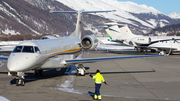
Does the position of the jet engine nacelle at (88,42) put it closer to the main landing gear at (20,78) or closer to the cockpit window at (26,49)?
the cockpit window at (26,49)

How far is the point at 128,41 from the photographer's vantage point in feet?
145

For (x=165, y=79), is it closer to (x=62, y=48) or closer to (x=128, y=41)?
(x=62, y=48)

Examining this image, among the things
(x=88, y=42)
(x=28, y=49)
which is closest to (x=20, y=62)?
(x=28, y=49)

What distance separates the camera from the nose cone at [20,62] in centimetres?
1318

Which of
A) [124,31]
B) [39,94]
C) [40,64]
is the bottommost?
[39,94]

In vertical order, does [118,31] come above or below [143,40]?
above

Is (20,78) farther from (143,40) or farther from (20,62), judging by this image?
(143,40)

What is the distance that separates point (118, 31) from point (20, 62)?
3409 cm

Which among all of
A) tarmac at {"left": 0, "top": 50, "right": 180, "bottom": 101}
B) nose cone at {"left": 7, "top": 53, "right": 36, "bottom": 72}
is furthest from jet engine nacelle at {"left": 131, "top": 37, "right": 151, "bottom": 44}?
nose cone at {"left": 7, "top": 53, "right": 36, "bottom": 72}

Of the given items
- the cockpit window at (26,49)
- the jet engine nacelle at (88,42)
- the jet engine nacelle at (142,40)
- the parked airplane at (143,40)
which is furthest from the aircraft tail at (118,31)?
the cockpit window at (26,49)

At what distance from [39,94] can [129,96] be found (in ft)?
14.7

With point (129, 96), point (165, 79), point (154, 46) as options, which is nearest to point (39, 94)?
point (129, 96)

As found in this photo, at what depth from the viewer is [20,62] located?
527 inches

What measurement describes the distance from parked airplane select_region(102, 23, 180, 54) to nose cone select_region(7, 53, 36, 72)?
2759 cm
